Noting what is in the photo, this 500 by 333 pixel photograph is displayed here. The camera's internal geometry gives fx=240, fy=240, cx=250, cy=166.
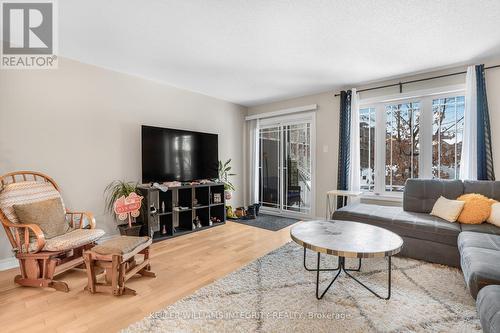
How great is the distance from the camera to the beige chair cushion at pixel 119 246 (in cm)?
193

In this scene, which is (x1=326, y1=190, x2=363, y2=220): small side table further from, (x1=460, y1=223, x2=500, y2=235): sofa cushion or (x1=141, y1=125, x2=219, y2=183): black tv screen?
(x1=141, y1=125, x2=219, y2=183): black tv screen

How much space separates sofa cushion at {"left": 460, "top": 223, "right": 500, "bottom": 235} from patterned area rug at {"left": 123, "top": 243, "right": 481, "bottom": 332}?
447 mm

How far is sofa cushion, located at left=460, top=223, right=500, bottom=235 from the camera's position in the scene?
7.58ft

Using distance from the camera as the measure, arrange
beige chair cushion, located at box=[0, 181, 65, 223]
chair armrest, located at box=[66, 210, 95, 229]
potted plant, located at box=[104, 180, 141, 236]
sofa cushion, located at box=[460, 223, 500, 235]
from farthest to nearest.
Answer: potted plant, located at box=[104, 180, 141, 236], chair armrest, located at box=[66, 210, 95, 229], sofa cushion, located at box=[460, 223, 500, 235], beige chair cushion, located at box=[0, 181, 65, 223]

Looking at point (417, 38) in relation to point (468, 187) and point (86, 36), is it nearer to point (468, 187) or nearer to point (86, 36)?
point (468, 187)

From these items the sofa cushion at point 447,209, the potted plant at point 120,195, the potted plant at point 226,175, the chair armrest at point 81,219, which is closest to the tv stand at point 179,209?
the potted plant at point 120,195

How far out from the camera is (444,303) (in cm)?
182

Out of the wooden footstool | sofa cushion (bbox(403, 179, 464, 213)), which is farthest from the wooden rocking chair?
sofa cushion (bbox(403, 179, 464, 213))

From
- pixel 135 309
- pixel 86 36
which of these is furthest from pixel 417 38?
pixel 135 309

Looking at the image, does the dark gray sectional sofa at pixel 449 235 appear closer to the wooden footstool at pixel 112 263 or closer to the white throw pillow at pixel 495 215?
the white throw pillow at pixel 495 215

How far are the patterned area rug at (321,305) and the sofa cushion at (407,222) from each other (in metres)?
0.33

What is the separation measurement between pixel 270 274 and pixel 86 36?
2.98 metres

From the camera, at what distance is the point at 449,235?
2.41m

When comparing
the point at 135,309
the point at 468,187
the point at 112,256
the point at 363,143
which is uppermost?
the point at 363,143
